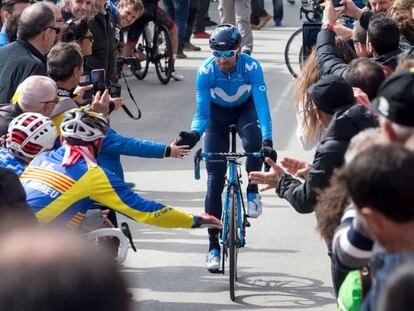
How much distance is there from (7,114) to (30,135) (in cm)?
71

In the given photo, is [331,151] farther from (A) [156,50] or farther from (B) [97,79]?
(A) [156,50]

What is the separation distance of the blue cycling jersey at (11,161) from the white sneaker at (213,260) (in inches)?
84.7

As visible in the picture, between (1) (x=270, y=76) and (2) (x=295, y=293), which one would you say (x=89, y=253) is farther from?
(1) (x=270, y=76)

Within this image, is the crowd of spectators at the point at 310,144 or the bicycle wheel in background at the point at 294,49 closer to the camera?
the crowd of spectators at the point at 310,144

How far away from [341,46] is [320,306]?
1.66 meters

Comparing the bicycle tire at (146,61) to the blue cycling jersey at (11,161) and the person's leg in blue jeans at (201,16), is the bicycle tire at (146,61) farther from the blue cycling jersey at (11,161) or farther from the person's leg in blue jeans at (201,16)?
the blue cycling jersey at (11,161)

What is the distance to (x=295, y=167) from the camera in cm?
483

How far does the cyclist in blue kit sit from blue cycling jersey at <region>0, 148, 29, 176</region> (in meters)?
1.85

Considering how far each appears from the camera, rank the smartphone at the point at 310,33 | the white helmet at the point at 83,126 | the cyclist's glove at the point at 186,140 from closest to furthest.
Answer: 1. the white helmet at the point at 83,126
2. the cyclist's glove at the point at 186,140
3. the smartphone at the point at 310,33

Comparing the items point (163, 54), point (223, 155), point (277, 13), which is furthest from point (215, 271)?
point (277, 13)

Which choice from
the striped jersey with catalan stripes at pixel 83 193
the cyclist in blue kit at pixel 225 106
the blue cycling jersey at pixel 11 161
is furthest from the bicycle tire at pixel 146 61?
the striped jersey with catalan stripes at pixel 83 193

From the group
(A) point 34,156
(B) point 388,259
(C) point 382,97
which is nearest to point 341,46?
(A) point 34,156

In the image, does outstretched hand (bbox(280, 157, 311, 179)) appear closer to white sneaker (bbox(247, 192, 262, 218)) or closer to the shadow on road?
the shadow on road

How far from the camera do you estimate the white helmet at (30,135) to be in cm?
571
